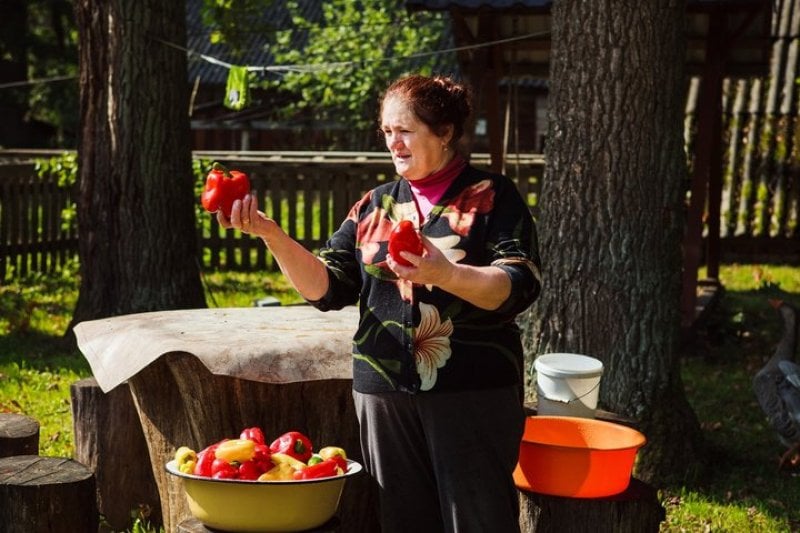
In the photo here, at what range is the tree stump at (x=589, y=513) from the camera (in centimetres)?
410

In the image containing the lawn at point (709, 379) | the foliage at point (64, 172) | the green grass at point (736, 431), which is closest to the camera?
the green grass at point (736, 431)

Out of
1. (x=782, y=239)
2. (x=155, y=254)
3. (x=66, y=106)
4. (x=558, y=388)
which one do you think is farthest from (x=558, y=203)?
(x=66, y=106)

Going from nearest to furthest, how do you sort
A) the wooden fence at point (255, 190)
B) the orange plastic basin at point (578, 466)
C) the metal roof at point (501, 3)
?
the orange plastic basin at point (578, 466) < the metal roof at point (501, 3) < the wooden fence at point (255, 190)

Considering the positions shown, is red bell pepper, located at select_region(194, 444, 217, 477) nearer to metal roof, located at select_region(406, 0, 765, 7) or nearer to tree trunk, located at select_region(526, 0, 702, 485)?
tree trunk, located at select_region(526, 0, 702, 485)

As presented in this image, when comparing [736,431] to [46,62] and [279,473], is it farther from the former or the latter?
[46,62]

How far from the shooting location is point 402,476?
12.2ft

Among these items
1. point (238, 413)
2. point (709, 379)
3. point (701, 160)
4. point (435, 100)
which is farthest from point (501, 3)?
point (435, 100)

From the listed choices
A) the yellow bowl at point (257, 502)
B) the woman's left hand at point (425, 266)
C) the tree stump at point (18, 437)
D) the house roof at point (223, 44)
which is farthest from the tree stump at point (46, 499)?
the house roof at point (223, 44)

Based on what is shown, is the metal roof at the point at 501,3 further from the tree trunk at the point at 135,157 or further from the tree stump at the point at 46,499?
the tree stump at the point at 46,499

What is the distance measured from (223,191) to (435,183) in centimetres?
62

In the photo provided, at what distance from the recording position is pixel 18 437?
17.3 feet

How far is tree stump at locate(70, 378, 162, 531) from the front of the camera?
561 centimetres

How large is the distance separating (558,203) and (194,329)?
2405mm

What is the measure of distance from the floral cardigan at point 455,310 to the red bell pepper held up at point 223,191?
1.46 feet
